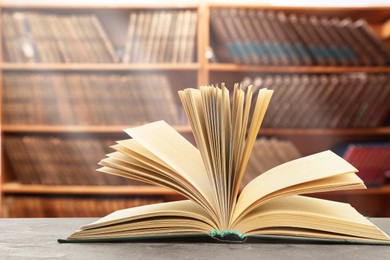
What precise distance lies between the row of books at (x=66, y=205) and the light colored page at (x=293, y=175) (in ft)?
6.22

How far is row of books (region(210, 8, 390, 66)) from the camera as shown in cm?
260

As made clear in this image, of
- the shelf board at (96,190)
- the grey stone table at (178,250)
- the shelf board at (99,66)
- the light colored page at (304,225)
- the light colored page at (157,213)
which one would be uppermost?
the shelf board at (99,66)

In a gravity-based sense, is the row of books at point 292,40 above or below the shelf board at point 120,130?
above

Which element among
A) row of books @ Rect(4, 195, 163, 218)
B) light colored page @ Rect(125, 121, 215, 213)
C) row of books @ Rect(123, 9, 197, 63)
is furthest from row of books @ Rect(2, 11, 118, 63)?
light colored page @ Rect(125, 121, 215, 213)

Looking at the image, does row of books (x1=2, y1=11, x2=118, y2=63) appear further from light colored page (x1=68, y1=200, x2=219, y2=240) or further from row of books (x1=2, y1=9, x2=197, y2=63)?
light colored page (x1=68, y1=200, x2=219, y2=240)

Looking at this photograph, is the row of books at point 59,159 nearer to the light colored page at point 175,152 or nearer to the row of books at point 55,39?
the row of books at point 55,39

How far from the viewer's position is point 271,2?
110 inches

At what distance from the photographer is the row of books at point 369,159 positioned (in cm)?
266

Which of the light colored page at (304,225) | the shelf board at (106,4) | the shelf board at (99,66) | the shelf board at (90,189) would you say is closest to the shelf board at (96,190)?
the shelf board at (90,189)

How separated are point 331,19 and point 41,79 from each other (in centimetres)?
151

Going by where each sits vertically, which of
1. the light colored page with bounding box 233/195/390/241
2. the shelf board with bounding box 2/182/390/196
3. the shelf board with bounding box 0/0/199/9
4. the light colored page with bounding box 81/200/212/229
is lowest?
the light colored page with bounding box 233/195/390/241

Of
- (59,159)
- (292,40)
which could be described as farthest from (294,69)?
(59,159)

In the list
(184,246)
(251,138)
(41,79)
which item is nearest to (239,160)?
(251,138)

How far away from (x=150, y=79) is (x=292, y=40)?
715mm
